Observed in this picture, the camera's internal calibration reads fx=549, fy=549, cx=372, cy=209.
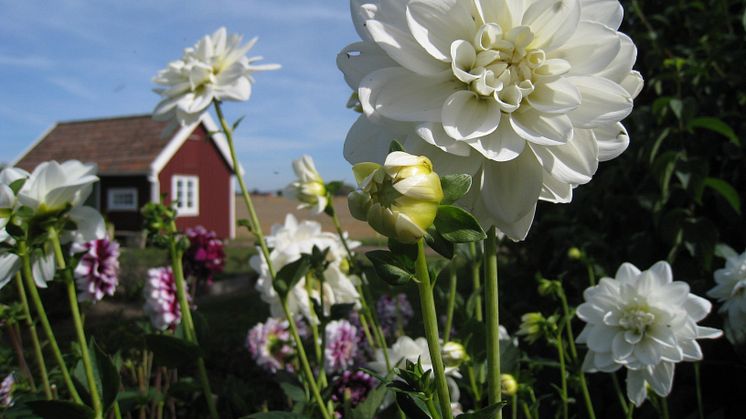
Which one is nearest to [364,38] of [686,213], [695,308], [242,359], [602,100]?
[602,100]

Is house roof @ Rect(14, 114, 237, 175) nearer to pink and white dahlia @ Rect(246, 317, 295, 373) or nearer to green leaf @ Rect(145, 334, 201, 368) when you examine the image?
pink and white dahlia @ Rect(246, 317, 295, 373)

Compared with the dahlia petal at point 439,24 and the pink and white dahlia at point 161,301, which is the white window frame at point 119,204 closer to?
the pink and white dahlia at point 161,301

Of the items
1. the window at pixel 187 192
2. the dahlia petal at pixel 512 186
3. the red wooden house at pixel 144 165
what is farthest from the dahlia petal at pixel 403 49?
the window at pixel 187 192

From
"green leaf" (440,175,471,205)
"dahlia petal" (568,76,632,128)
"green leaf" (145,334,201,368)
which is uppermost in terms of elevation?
"dahlia petal" (568,76,632,128)

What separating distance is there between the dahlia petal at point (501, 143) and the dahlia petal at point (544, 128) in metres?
0.01

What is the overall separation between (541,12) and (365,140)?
0.74ft

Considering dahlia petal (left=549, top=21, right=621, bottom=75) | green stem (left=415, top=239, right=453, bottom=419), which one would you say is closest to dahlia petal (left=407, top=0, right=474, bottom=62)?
dahlia petal (left=549, top=21, right=621, bottom=75)

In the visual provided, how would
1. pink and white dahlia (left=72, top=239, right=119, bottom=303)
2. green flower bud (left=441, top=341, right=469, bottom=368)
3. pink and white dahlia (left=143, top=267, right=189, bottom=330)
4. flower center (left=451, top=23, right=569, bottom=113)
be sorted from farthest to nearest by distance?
1. pink and white dahlia (left=143, top=267, right=189, bottom=330)
2. pink and white dahlia (left=72, top=239, right=119, bottom=303)
3. green flower bud (left=441, top=341, right=469, bottom=368)
4. flower center (left=451, top=23, right=569, bottom=113)

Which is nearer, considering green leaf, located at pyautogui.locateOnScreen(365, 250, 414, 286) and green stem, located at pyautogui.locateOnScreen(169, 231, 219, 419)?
green leaf, located at pyautogui.locateOnScreen(365, 250, 414, 286)

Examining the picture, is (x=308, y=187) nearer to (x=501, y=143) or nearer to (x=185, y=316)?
(x=185, y=316)

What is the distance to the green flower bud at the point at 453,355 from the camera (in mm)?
1051

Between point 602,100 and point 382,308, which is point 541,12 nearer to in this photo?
point 602,100

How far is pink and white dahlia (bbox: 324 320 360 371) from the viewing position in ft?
6.46

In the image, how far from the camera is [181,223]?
48.6ft
